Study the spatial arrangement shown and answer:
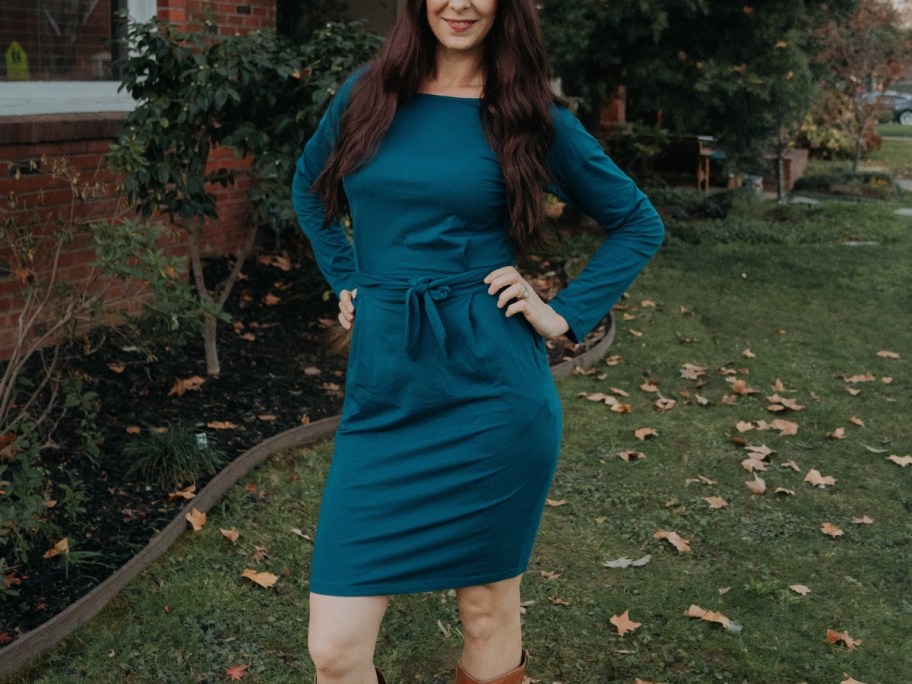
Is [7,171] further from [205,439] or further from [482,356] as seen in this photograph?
[482,356]

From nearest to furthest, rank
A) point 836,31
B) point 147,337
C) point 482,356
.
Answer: point 482,356 < point 147,337 < point 836,31

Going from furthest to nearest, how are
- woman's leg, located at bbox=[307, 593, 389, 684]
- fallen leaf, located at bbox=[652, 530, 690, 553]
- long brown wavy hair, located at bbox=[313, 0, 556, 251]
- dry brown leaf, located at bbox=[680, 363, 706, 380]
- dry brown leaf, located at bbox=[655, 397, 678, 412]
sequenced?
dry brown leaf, located at bbox=[680, 363, 706, 380] < dry brown leaf, located at bbox=[655, 397, 678, 412] < fallen leaf, located at bbox=[652, 530, 690, 553] < long brown wavy hair, located at bbox=[313, 0, 556, 251] < woman's leg, located at bbox=[307, 593, 389, 684]

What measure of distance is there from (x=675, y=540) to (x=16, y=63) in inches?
175

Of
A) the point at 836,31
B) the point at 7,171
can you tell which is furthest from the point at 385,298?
the point at 836,31

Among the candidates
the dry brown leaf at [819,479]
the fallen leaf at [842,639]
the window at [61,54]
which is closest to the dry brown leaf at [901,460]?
the dry brown leaf at [819,479]

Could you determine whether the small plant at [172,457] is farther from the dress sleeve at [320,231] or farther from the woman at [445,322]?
the woman at [445,322]

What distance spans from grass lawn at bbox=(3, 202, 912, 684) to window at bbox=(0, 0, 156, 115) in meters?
2.64

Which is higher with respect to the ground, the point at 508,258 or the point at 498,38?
the point at 498,38

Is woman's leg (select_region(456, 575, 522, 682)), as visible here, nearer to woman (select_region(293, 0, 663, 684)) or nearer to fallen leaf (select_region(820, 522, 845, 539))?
woman (select_region(293, 0, 663, 684))

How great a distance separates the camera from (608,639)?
4.07 metres

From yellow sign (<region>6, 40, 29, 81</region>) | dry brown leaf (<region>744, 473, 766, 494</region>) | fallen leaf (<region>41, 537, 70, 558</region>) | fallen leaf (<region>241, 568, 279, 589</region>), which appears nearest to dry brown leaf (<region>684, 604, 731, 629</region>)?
dry brown leaf (<region>744, 473, 766, 494</region>)

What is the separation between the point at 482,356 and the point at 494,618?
2.17 feet

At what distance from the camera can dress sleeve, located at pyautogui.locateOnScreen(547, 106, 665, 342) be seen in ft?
8.88

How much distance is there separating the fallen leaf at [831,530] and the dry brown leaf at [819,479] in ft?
1.80
